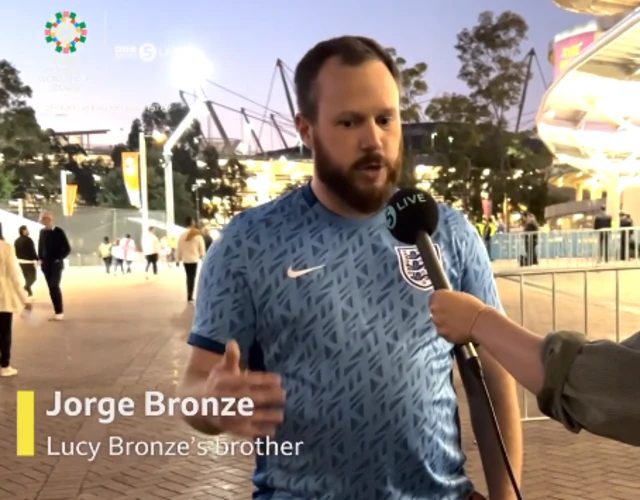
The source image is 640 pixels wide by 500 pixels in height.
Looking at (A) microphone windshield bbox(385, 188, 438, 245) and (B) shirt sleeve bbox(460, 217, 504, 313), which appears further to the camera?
(B) shirt sleeve bbox(460, 217, 504, 313)

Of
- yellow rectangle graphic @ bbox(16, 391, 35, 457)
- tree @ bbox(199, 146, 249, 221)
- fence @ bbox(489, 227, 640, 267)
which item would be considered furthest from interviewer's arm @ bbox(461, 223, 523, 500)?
tree @ bbox(199, 146, 249, 221)

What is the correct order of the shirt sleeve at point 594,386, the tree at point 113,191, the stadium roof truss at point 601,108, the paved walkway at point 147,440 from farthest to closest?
1. the tree at point 113,191
2. the stadium roof truss at point 601,108
3. the paved walkway at point 147,440
4. the shirt sleeve at point 594,386

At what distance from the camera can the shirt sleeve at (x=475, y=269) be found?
170cm

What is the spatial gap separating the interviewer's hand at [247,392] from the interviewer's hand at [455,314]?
1.18 feet

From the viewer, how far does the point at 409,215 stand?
149 centimetres

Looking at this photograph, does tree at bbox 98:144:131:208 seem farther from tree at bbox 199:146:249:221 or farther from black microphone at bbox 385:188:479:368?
black microphone at bbox 385:188:479:368

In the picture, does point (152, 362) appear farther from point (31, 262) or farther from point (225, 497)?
point (31, 262)

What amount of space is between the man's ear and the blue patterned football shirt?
132mm

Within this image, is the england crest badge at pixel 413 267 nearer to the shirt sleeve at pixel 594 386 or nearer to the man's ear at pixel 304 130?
the man's ear at pixel 304 130

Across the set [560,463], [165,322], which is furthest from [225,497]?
[165,322]

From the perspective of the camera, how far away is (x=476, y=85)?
35375 mm

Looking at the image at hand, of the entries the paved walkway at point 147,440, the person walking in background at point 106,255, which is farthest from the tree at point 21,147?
the paved walkway at point 147,440

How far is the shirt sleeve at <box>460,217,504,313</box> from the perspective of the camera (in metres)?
1.70

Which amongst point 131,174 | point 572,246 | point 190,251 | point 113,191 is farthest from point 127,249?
point 113,191
